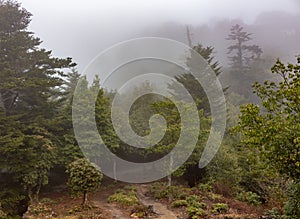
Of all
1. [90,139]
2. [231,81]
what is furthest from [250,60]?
[90,139]

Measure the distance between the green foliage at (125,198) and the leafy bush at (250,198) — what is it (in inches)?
267

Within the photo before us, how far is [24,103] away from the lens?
20672 millimetres

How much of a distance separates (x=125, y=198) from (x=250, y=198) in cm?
789

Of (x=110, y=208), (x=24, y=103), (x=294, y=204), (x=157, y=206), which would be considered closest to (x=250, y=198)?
(x=157, y=206)

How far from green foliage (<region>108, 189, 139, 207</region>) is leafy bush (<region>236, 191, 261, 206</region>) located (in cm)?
679

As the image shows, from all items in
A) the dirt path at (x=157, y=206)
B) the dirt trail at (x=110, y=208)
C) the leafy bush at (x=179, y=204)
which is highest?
the leafy bush at (x=179, y=204)

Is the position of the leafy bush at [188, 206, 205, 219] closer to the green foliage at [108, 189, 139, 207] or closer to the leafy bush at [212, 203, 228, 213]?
the leafy bush at [212, 203, 228, 213]

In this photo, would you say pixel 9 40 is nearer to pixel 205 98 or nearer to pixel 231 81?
pixel 205 98

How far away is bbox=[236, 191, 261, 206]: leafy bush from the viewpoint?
16134 mm

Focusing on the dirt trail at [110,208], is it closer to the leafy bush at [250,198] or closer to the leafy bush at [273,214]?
the leafy bush at [273,214]

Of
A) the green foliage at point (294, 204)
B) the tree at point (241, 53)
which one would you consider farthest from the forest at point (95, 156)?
the tree at point (241, 53)

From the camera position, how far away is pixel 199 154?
20.2 meters

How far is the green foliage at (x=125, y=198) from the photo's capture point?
1717 cm

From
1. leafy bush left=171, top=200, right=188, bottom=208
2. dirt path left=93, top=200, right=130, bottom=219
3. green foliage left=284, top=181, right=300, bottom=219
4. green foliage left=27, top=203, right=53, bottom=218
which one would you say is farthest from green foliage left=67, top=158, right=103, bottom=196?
green foliage left=284, top=181, right=300, bottom=219
